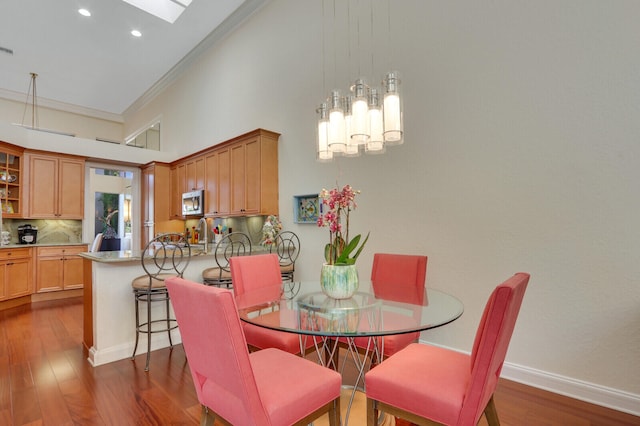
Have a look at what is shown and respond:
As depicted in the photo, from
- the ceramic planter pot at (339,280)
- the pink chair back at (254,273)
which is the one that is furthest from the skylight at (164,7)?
the ceramic planter pot at (339,280)

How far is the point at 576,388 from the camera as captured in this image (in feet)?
7.16

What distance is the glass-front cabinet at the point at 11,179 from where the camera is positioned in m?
5.23

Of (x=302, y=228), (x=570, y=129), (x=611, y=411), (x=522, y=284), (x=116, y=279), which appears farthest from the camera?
(x=302, y=228)

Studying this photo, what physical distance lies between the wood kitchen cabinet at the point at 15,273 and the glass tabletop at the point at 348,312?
4801 millimetres

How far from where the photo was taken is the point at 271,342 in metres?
2.10

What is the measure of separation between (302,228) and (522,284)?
3081mm

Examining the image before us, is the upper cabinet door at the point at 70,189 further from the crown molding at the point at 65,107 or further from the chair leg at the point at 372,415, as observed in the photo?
the chair leg at the point at 372,415

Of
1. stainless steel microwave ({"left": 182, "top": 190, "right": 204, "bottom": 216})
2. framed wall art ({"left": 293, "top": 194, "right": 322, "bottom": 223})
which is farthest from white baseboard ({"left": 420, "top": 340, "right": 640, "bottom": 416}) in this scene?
stainless steel microwave ({"left": 182, "top": 190, "right": 204, "bottom": 216})

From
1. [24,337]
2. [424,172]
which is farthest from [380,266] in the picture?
[24,337]

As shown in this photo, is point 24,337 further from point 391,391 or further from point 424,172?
point 424,172

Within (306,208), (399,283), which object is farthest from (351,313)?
(306,208)

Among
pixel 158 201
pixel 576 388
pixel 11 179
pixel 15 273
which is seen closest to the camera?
pixel 576 388

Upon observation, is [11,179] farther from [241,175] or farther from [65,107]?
[241,175]

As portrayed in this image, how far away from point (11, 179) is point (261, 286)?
18.7 feet
